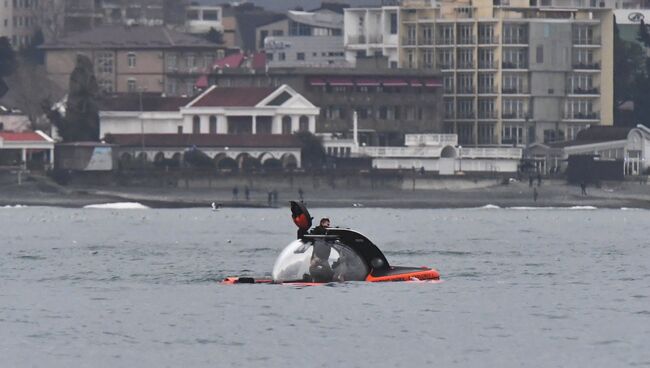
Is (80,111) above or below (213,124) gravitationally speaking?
above

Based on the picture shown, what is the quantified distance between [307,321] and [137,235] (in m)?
55.7

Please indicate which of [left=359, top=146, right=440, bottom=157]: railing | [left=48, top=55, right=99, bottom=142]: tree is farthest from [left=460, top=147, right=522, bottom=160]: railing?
[left=48, top=55, right=99, bottom=142]: tree

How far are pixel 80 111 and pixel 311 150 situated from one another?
20.0 m

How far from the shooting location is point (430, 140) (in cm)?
19050

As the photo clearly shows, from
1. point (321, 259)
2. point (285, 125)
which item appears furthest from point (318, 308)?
point (285, 125)

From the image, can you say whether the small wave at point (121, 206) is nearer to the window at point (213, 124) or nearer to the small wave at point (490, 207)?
the small wave at point (490, 207)

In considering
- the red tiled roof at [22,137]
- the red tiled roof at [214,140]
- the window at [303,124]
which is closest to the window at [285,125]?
the window at [303,124]

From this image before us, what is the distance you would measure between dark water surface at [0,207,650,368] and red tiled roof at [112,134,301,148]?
75.4m

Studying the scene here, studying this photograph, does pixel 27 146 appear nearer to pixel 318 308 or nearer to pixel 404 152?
pixel 404 152

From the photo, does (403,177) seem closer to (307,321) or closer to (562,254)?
(562,254)

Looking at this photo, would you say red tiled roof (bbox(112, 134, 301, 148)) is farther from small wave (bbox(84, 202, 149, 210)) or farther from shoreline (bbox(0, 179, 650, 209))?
small wave (bbox(84, 202, 149, 210))

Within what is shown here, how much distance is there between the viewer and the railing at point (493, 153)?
188 meters

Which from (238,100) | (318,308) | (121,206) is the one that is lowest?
(121,206)

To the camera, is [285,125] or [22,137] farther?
[285,125]
